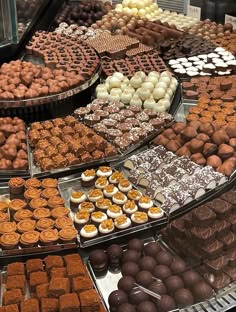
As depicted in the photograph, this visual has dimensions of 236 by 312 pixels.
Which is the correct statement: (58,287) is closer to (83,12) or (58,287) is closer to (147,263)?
(147,263)

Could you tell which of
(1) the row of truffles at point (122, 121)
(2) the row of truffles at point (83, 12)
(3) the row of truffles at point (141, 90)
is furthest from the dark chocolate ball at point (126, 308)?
(2) the row of truffles at point (83, 12)

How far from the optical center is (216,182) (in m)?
3.01

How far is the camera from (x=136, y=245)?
2578 mm

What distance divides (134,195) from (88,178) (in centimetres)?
32

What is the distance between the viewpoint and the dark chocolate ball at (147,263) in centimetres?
243

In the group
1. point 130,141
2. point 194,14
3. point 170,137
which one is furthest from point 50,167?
point 194,14

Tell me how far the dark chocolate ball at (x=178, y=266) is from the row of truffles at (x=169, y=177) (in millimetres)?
375

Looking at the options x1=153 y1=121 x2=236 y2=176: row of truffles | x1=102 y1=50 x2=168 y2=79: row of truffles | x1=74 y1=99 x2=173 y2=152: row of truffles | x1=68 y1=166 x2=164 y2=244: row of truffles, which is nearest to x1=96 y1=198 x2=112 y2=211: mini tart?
x1=68 y1=166 x2=164 y2=244: row of truffles

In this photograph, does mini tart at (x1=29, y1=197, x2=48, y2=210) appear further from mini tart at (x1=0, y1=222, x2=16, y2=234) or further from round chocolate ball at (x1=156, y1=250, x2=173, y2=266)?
round chocolate ball at (x1=156, y1=250, x2=173, y2=266)

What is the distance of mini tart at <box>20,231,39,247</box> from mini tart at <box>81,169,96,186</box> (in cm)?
55

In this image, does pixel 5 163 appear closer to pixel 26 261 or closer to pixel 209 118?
pixel 26 261

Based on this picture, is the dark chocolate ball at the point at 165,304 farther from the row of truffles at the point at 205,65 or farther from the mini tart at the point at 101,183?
the row of truffles at the point at 205,65

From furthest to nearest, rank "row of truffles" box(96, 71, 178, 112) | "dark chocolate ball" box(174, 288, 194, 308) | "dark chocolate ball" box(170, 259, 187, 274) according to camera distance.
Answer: "row of truffles" box(96, 71, 178, 112)
"dark chocolate ball" box(170, 259, 187, 274)
"dark chocolate ball" box(174, 288, 194, 308)

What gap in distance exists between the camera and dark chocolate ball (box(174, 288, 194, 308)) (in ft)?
7.54
